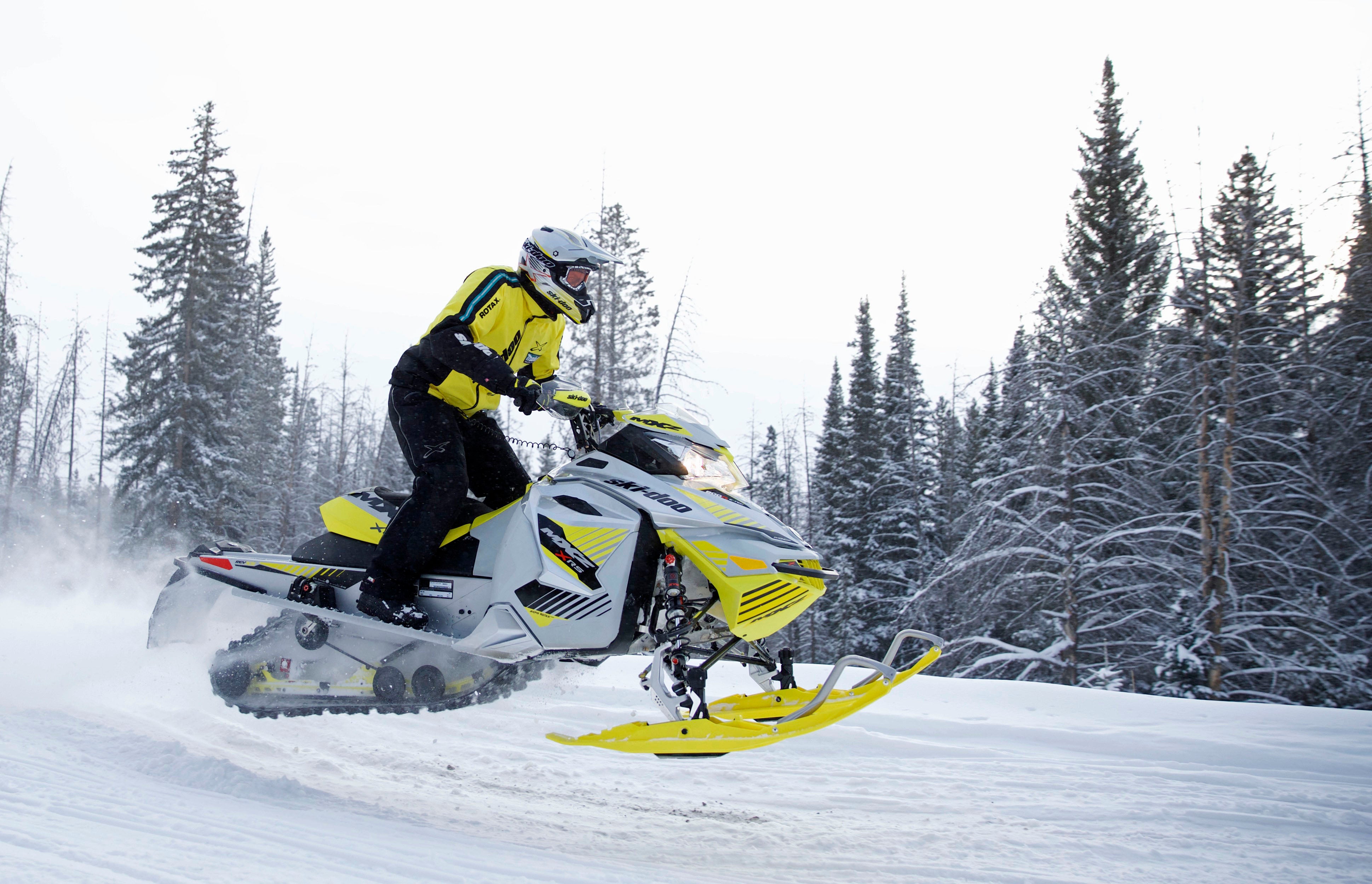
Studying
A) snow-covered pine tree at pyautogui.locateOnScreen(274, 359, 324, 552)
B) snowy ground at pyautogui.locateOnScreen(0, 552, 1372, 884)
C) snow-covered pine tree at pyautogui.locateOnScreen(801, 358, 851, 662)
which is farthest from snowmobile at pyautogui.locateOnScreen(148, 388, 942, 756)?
snow-covered pine tree at pyautogui.locateOnScreen(801, 358, 851, 662)

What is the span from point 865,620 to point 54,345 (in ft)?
131

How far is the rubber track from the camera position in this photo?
4191mm

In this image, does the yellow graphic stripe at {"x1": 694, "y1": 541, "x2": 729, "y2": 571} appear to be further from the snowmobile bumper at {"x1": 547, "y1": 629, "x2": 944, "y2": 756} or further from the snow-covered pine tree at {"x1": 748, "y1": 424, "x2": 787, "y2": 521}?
the snow-covered pine tree at {"x1": 748, "y1": 424, "x2": 787, "y2": 521}

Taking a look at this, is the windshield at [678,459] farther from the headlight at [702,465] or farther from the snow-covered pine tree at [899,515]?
the snow-covered pine tree at [899,515]

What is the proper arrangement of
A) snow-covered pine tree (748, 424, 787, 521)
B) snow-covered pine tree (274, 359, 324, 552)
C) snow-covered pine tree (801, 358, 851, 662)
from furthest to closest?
1. snow-covered pine tree (748, 424, 787, 521)
2. snow-covered pine tree (274, 359, 324, 552)
3. snow-covered pine tree (801, 358, 851, 662)

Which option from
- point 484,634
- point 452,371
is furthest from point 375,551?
point 452,371

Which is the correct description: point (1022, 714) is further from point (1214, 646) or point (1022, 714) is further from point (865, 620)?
point (865, 620)

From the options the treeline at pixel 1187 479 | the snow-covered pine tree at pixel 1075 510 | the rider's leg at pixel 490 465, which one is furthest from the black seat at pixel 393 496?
the snow-covered pine tree at pixel 1075 510

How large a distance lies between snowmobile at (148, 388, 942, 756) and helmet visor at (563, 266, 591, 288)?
0.66 meters

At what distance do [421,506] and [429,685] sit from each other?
92cm

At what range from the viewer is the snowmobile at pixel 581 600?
142 inches

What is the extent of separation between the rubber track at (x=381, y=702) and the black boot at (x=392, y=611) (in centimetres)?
43

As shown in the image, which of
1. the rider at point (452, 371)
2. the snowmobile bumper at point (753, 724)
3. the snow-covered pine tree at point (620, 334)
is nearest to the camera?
the snowmobile bumper at point (753, 724)

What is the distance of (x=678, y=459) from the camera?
3881mm
